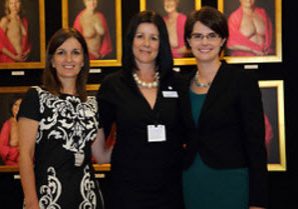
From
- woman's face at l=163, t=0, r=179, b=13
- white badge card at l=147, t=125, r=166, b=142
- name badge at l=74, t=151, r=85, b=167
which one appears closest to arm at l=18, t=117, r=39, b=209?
name badge at l=74, t=151, r=85, b=167

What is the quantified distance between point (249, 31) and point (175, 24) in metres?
0.91

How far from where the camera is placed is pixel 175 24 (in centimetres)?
611

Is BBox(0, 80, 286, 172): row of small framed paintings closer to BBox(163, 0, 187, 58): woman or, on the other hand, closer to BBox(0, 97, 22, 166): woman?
BBox(163, 0, 187, 58): woman

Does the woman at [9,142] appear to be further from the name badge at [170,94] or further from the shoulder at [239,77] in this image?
the shoulder at [239,77]

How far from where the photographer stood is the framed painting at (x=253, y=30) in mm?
5922

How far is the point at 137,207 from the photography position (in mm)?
3609

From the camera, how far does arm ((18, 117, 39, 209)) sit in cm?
343

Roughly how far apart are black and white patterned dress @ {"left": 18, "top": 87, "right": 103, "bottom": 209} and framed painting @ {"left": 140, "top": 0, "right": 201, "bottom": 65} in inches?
105

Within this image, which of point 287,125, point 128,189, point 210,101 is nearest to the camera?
point 210,101

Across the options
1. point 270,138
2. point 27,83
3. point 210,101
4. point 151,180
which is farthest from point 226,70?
point 27,83

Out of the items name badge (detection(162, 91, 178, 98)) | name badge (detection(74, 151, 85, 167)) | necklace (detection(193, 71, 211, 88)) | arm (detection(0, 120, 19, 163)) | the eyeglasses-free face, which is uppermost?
the eyeglasses-free face

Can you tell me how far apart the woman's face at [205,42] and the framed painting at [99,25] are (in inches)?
108

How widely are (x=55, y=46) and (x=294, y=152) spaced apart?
3442 millimetres

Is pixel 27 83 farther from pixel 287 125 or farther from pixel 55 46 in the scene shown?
pixel 287 125
